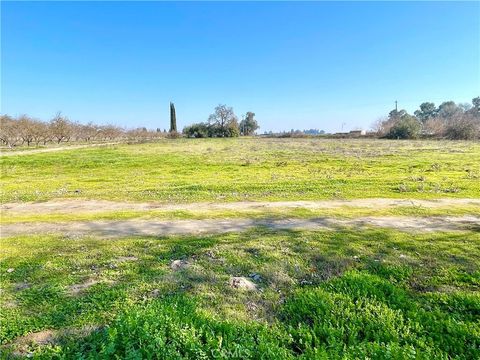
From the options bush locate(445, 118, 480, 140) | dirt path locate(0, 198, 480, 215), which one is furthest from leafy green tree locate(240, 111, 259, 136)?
dirt path locate(0, 198, 480, 215)

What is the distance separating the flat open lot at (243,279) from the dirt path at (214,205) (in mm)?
68

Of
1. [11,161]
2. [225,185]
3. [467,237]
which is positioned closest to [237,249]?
[467,237]

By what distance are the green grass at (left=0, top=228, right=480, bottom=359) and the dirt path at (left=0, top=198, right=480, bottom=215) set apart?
3111 millimetres

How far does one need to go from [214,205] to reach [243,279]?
17.1ft

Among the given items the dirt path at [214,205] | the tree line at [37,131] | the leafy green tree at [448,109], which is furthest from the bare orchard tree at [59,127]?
the leafy green tree at [448,109]

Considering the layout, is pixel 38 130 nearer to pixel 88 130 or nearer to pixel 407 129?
pixel 88 130

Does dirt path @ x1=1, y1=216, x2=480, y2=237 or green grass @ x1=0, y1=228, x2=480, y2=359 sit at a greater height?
dirt path @ x1=1, y1=216, x2=480, y2=237

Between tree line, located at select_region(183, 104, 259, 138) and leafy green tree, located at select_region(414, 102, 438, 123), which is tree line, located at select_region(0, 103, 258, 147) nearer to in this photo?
tree line, located at select_region(183, 104, 259, 138)

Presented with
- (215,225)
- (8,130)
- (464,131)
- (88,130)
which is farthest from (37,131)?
(464,131)

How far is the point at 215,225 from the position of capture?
8.29 metres

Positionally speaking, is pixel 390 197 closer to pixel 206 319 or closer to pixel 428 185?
pixel 428 185

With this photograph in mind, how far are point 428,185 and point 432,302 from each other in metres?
10.4

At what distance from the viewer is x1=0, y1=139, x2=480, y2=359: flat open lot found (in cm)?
385

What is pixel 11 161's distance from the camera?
2481 cm
